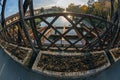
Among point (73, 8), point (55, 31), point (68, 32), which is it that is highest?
point (55, 31)

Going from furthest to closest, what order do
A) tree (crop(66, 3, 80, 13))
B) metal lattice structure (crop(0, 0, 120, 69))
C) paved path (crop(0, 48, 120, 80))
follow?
tree (crop(66, 3, 80, 13)) → paved path (crop(0, 48, 120, 80)) → metal lattice structure (crop(0, 0, 120, 69))

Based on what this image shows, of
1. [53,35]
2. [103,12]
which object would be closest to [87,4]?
[103,12]

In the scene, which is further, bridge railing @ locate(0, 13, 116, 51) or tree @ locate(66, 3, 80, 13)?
tree @ locate(66, 3, 80, 13)

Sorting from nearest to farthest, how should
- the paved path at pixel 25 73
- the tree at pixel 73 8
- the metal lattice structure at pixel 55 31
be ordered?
the metal lattice structure at pixel 55 31 → the paved path at pixel 25 73 → the tree at pixel 73 8

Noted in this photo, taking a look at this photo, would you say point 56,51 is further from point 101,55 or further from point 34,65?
point 101,55

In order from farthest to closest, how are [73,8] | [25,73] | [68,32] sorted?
1. [73,8]
2. [68,32]
3. [25,73]

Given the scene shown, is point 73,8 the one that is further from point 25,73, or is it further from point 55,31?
point 25,73

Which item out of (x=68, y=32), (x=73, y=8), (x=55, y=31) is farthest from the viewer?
(x=73, y=8)

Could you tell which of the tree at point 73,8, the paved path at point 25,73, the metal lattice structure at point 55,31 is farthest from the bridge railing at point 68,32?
the tree at point 73,8

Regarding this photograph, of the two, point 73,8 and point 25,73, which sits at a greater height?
point 25,73

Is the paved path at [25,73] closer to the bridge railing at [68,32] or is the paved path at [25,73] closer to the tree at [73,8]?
the bridge railing at [68,32]

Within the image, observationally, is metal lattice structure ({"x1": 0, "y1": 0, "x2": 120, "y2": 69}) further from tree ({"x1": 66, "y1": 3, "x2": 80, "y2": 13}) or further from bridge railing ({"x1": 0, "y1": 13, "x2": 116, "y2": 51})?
tree ({"x1": 66, "y1": 3, "x2": 80, "y2": 13})

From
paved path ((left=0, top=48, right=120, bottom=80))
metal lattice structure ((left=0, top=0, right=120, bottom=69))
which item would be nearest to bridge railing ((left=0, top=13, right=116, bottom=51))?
metal lattice structure ((left=0, top=0, right=120, bottom=69))

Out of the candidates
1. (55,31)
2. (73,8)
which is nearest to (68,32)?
(55,31)
